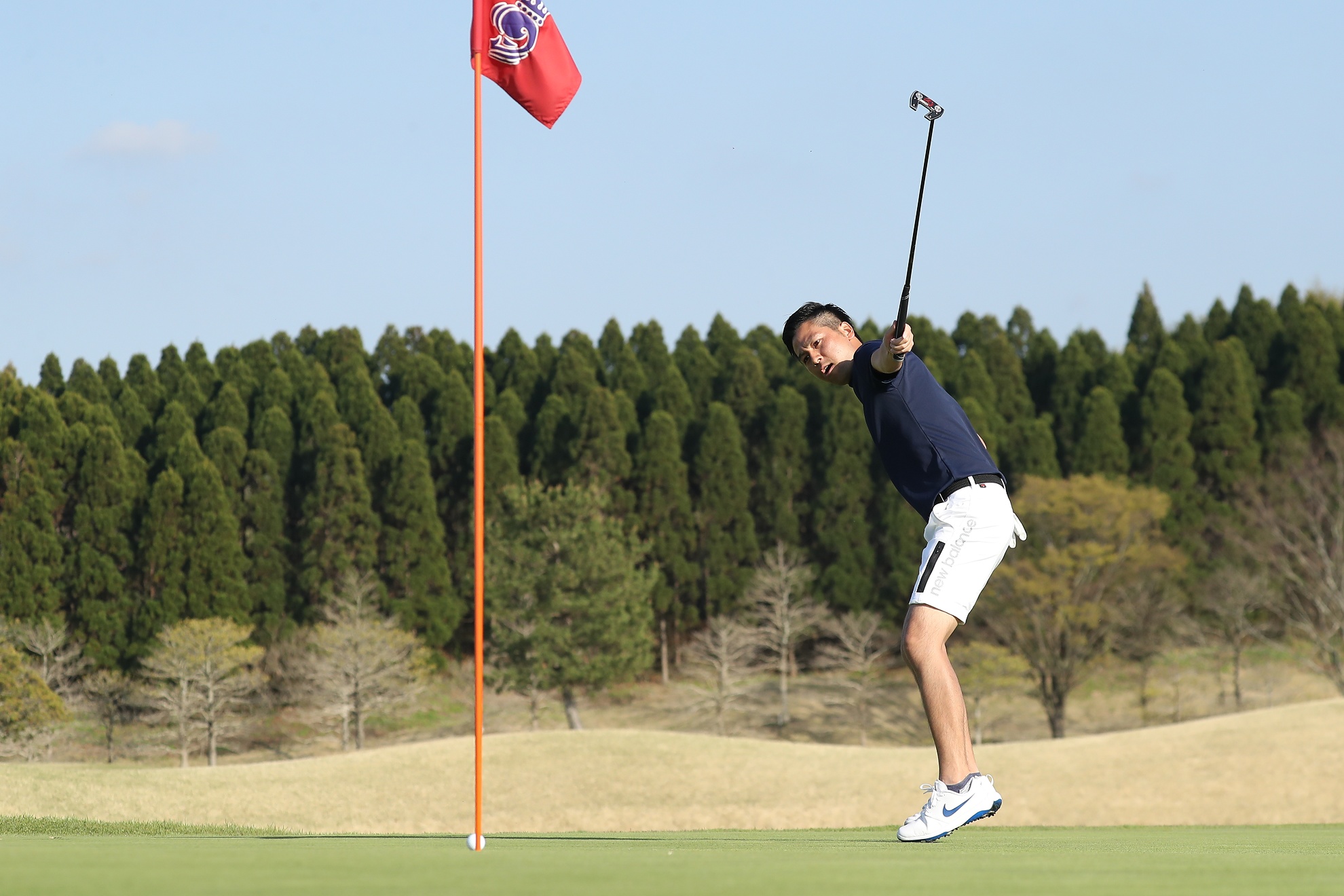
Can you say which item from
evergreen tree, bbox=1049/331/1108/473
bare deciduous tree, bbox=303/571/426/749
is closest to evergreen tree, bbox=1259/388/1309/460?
evergreen tree, bbox=1049/331/1108/473

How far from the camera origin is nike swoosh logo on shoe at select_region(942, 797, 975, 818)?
5.90 m

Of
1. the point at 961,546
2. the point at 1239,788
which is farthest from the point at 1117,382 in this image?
the point at 961,546

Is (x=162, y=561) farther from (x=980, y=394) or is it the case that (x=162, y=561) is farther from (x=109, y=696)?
(x=980, y=394)

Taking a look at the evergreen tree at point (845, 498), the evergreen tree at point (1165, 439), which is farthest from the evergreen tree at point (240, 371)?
the evergreen tree at point (1165, 439)

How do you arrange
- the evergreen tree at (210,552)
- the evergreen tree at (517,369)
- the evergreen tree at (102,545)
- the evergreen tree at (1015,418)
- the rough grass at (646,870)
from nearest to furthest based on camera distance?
the rough grass at (646,870) → the evergreen tree at (102,545) → the evergreen tree at (210,552) → the evergreen tree at (1015,418) → the evergreen tree at (517,369)

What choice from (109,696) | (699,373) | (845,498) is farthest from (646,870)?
(699,373)

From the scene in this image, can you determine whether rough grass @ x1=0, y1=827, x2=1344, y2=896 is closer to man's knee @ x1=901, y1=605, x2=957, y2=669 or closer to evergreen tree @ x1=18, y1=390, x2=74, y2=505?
man's knee @ x1=901, y1=605, x2=957, y2=669

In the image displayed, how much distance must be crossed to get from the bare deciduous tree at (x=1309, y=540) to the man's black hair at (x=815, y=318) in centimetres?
4018

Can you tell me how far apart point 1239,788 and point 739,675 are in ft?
93.9

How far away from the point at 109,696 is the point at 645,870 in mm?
47875

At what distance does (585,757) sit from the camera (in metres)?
28.4

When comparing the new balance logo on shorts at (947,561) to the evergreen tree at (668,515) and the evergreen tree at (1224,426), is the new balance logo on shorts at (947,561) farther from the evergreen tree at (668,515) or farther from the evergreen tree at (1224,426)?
the evergreen tree at (1224,426)

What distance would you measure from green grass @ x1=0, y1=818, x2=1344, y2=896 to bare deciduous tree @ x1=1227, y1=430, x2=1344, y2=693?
4105 cm

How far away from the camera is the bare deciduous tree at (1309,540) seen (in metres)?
44.3
